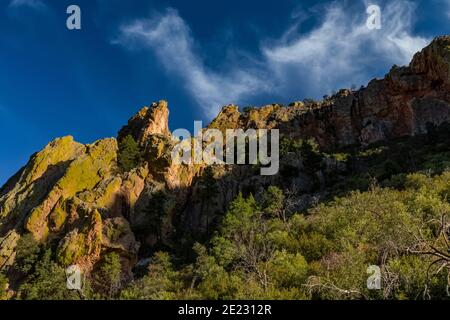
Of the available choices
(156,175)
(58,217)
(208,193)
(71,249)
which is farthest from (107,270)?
(156,175)

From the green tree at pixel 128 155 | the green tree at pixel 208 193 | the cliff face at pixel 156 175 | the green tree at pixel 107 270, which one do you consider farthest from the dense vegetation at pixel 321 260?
the green tree at pixel 128 155

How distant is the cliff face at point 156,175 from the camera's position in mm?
46375

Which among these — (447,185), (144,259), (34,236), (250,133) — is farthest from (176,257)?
(250,133)

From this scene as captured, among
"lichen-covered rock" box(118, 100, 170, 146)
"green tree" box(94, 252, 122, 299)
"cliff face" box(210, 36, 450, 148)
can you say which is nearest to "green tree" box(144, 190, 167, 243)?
"green tree" box(94, 252, 122, 299)

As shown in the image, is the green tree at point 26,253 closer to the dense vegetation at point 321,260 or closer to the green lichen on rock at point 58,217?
the dense vegetation at point 321,260

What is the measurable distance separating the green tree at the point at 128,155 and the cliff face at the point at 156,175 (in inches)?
40.8

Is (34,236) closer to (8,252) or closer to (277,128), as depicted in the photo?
(8,252)

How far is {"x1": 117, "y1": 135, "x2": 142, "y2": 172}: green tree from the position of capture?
6361cm

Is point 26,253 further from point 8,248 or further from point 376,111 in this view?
point 376,111

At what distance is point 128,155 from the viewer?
6544 centimetres

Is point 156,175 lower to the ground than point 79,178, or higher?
higher

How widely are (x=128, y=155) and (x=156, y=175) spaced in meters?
6.56

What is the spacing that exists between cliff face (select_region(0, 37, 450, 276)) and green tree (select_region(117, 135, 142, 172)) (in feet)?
3.40
